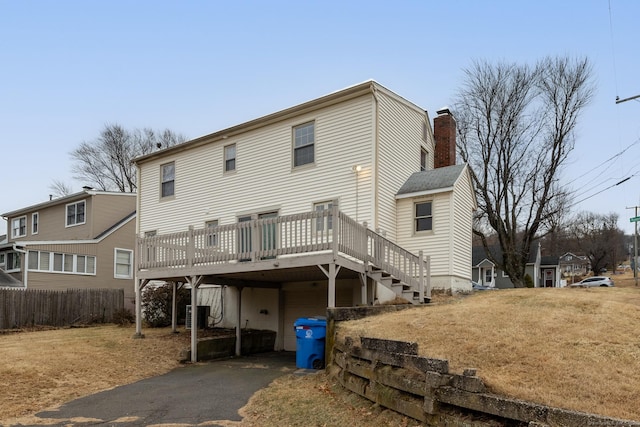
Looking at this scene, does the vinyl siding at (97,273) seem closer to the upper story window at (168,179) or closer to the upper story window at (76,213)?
the upper story window at (76,213)

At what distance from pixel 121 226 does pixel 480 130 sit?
776 inches

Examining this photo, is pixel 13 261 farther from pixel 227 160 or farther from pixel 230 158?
pixel 230 158

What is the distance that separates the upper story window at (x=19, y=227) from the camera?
29.3m

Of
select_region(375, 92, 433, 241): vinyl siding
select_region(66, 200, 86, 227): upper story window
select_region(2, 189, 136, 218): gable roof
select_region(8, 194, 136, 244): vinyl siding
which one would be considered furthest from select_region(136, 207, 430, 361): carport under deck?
select_region(66, 200, 86, 227): upper story window

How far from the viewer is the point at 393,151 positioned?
15211 mm

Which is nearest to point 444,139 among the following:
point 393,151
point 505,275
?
point 393,151

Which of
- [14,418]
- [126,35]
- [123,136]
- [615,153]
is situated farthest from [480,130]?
[123,136]

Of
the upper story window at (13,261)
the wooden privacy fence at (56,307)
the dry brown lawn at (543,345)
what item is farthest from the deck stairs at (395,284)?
the upper story window at (13,261)

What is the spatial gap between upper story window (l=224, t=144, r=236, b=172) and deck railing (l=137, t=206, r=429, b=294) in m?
4.39

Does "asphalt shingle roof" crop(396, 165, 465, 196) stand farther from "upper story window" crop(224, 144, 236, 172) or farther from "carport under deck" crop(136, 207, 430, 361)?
"upper story window" crop(224, 144, 236, 172)

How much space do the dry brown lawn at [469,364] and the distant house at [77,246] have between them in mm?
11556

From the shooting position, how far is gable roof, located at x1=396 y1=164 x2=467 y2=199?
1485 centimetres

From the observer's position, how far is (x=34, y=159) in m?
45.2

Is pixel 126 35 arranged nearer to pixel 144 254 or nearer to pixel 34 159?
pixel 144 254
